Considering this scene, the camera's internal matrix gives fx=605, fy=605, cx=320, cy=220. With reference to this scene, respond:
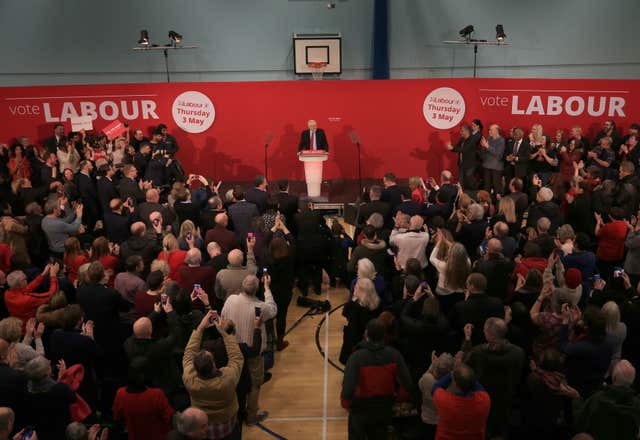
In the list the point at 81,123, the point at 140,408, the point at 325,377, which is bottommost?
the point at 325,377

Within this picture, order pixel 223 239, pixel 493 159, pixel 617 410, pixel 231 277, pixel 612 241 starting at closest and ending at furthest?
pixel 617 410
pixel 231 277
pixel 223 239
pixel 612 241
pixel 493 159

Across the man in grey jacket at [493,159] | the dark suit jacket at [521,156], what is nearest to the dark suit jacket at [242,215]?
the man in grey jacket at [493,159]

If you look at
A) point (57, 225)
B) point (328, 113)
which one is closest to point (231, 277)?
point (57, 225)

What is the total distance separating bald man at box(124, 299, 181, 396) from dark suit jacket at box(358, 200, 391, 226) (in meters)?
3.29

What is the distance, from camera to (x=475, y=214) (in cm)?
714

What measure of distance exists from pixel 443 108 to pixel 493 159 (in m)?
1.89

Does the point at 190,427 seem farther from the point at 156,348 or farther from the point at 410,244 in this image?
the point at 410,244

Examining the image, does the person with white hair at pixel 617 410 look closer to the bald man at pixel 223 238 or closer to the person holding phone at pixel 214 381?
the person holding phone at pixel 214 381

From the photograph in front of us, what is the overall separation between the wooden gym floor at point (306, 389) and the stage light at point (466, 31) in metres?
8.52

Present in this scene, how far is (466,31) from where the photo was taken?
1377cm

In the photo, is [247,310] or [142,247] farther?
[142,247]

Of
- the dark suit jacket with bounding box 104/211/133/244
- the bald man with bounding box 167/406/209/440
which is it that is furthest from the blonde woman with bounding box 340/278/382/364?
the dark suit jacket with bounding box 104/211/133/244

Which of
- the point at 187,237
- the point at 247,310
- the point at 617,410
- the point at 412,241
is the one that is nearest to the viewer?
the point at 617,410

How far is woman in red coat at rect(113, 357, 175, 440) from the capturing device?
4207mm
